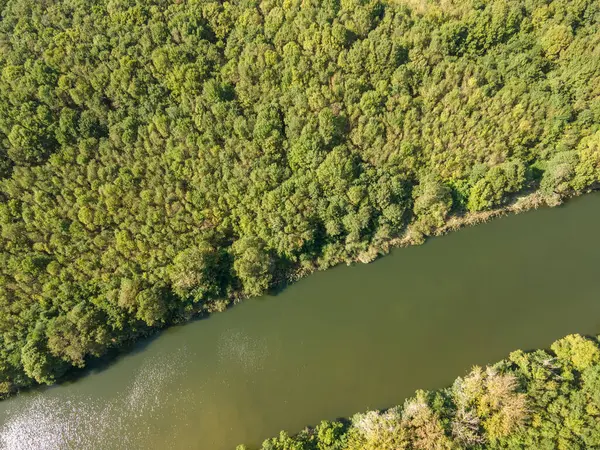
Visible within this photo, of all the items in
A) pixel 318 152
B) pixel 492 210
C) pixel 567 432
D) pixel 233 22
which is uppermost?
pixel 233 22

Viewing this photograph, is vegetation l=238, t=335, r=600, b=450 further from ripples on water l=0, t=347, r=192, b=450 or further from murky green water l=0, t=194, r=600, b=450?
ripples on water l=0, t=347, r=192, b=450

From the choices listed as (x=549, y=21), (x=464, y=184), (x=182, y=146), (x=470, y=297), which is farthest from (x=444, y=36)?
(x=182, y=146)

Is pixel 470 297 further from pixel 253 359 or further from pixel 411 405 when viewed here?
pixel 253 359

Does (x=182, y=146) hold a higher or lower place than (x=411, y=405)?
higher

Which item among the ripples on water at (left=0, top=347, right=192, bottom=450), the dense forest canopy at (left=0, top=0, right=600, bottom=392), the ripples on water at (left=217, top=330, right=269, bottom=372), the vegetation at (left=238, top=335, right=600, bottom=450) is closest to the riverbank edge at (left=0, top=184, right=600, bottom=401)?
the dense forest canopy at (left=0, top=0, right=600, bottom=392)

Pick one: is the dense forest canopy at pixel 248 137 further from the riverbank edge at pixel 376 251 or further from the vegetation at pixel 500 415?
the vegetation at pixel 500 415

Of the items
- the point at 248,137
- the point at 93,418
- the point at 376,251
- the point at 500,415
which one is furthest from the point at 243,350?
the point at 500,415
